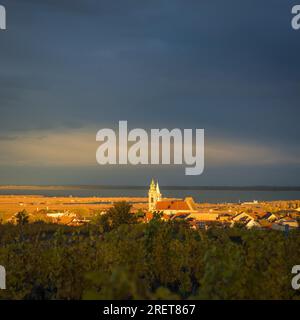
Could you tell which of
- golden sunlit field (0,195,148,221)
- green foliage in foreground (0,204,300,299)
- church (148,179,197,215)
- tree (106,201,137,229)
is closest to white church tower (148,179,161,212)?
church (148,179,197,215)

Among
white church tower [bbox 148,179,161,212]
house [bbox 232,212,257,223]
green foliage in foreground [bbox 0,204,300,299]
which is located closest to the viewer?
green foliage in foreground [bbox 0,204,300,299]

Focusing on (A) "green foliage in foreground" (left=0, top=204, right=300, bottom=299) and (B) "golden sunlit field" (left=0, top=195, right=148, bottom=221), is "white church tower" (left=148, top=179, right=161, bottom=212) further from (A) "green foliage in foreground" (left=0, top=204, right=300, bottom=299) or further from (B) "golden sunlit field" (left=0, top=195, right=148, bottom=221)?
(A) "green foliage in foreground" (left=0, top=204, right=300, bottom=299)

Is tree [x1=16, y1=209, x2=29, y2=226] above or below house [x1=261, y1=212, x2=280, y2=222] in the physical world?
below

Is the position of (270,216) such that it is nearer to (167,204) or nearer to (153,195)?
(167,204)

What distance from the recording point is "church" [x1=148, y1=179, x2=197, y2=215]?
1548 inches

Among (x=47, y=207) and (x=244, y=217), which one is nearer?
(x=244, y=217)

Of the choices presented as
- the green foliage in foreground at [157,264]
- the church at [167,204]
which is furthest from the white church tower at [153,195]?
the green foliage in foreground at [157,264]

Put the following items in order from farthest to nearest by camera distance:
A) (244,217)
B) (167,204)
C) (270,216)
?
(167,204) < (244,217) < (270,216)

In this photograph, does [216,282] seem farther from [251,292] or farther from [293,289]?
[293,289]

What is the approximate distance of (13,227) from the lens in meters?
21.7

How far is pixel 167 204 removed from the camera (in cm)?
4884

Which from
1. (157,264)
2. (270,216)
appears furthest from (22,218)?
(270,216)

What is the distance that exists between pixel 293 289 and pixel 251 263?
116 cm
